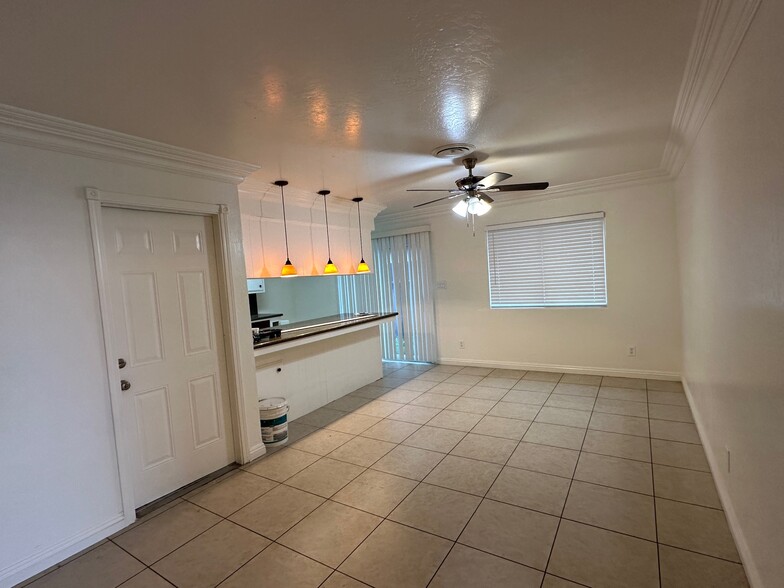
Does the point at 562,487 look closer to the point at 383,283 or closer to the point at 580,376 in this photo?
the point at 580,376

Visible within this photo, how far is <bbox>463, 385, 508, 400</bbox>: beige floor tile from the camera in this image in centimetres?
455

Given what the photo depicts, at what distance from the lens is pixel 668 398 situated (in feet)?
13.6

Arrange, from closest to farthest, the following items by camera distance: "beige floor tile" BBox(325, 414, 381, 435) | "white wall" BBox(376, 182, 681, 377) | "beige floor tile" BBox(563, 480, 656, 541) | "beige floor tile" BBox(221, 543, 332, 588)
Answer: "beige floor tile" BBox(221, 543, 332, 588) → "beige floor tile" BBox(563, 480, 656, 541) → "beige floor tile" BBox(325, 414, 381, 435) → "white wall" BBox(376, 182, 681, 377)

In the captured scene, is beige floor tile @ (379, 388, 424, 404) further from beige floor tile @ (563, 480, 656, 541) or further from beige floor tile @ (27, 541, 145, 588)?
beige floor tile @ (27, 541, 145, 588)

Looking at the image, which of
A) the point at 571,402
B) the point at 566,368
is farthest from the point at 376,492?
the point at 566,368

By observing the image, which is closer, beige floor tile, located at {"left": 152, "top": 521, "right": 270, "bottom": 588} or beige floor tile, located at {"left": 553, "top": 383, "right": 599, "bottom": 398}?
beige floor tile, located at {"left": 152, "top": 521, "right": 270, "bottom": 588}

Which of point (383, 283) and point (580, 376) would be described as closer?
point (580, 376)

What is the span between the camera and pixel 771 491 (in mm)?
1487

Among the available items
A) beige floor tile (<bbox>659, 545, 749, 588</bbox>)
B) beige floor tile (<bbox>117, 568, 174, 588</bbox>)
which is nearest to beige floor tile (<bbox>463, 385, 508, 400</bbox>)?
beige floor tile (<bbox>659, 545, 749, 588</bbox>)

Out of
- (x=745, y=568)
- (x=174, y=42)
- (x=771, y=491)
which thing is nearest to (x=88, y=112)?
(x=174, y=42)

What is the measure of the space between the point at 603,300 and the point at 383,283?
10.8 ft

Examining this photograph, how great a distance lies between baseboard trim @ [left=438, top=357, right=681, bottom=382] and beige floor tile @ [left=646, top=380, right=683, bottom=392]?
0.27 feet

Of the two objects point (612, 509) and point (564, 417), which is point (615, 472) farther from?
point (564, 417)

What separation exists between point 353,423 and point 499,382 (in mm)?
2082
